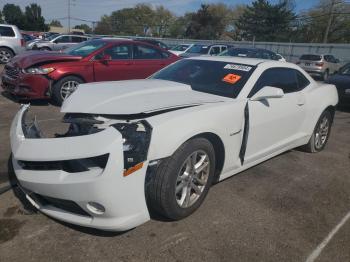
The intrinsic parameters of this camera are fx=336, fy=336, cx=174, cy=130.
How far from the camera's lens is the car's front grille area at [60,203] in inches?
102

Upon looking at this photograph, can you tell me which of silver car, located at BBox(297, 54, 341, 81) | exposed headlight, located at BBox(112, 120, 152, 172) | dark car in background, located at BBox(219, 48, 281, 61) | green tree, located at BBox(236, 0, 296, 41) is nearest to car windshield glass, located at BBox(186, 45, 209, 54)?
dark car in background, located at BBox(219, 48, 281, 61)

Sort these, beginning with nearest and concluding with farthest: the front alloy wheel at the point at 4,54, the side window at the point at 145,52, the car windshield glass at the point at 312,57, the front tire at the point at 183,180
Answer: the front tire at the point at 183,180
the side window at the point at 145,52
the front alloy wheel at the point at 4,54
the car windshield glass at the point at 312,57

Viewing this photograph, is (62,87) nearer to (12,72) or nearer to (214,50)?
(12,72)

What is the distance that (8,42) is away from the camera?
1463cm

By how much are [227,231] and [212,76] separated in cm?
184

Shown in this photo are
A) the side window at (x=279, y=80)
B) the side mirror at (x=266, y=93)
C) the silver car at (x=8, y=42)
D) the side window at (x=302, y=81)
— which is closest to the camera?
the side mirror at (x=266, y=93)

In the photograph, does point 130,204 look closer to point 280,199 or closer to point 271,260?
point 271,260

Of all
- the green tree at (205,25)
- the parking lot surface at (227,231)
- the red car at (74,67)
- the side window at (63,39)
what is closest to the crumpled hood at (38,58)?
the red car at (74,67)

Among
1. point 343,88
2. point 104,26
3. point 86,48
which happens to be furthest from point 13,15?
point 343,88

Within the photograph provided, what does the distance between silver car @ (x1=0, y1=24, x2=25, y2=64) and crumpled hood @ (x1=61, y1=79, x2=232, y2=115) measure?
12.7m

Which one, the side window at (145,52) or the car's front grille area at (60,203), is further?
the side window at (145,52)

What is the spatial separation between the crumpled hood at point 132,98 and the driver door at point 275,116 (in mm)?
452

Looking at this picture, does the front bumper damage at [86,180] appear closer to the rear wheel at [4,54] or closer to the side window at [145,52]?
the side window at [145,52]

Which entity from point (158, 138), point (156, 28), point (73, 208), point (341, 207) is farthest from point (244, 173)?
point (156, 28)
